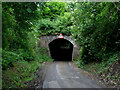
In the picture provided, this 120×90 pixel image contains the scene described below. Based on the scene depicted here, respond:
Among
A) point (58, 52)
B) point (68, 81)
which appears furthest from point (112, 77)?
point (58, 52)

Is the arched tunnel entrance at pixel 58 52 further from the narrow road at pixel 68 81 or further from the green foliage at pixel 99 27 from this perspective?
the narrow road at pixel 68 81

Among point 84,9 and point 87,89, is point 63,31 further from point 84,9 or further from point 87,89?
point 87,89

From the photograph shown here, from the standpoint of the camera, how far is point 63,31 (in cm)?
1280

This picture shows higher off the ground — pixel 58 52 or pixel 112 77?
pixel 58 52

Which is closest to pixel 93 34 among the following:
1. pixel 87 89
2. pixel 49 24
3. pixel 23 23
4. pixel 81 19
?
pixel 81 19

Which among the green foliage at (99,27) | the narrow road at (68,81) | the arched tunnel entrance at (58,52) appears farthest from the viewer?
the arched tunnel entrance at (58,52)

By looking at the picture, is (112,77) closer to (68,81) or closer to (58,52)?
(68,81)

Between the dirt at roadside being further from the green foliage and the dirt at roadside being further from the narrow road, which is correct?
the green foliage

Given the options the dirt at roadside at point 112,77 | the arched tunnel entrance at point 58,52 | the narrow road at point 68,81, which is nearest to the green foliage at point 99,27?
the dirt at roadside at point 112,77

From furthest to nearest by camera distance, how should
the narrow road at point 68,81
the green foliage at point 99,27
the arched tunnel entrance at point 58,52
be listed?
1. the arched tunnel entrance at point 58,52
2. the green foliage at point 99,27
3. the narrow road at point 68,81

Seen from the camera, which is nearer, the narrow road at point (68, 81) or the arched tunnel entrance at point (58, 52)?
the narrow road at point (68, 81)

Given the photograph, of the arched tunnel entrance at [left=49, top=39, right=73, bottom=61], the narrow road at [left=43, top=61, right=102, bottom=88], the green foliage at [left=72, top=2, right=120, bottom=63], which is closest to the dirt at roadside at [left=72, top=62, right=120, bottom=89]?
the narrow road at [left=43, top=61, right=102, bottom=88]

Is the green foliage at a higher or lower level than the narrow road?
higher

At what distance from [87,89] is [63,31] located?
9.48 meters
